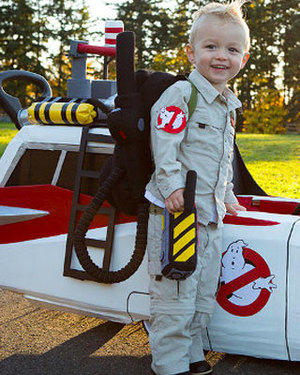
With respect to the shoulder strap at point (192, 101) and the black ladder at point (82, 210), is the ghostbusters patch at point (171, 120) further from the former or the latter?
the black ladder at point (82, 210)

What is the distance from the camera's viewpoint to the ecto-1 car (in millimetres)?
2785

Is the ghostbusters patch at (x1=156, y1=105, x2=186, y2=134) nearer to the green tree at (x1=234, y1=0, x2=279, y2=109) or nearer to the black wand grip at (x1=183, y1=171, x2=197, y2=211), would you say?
the black wand grip at (x1=183, y1=171, x2=197, y2=211)

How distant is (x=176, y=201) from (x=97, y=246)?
67 centimetres

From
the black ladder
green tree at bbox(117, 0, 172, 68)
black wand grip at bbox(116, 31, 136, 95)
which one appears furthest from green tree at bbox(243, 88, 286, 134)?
black wand grip at bbox(116, 31, 136, 95)

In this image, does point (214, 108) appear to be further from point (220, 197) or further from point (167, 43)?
point (167, 43)

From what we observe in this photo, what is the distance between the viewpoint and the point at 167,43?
42.2 metres

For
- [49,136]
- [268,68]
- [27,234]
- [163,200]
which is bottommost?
[27,234]

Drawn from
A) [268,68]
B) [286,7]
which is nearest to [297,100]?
[268,68]

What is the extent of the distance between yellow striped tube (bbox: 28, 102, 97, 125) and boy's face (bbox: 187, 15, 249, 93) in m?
0.73

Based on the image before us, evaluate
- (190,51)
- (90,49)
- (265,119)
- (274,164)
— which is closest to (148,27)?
(265,119)

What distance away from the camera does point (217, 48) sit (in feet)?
8.86

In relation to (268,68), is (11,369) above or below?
below

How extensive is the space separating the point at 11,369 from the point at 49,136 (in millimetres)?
1256

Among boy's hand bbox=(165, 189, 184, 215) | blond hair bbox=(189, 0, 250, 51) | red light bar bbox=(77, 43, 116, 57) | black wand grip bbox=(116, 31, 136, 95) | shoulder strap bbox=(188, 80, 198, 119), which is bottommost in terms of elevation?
boy's hand bbox=(165, 189, 184, 215)
